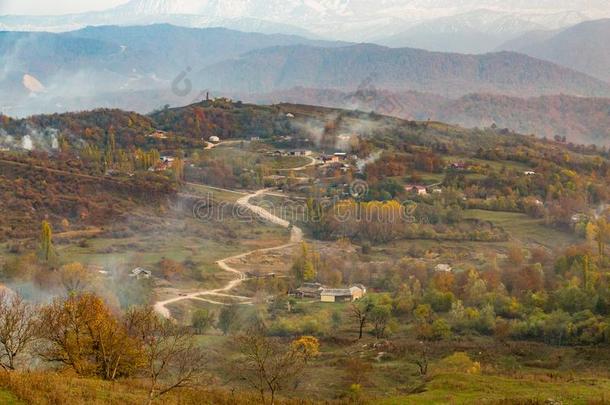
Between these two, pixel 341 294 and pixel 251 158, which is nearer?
pixel 341 294

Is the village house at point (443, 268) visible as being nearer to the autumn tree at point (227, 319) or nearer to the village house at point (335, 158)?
the autumn tree at point (227, 319)

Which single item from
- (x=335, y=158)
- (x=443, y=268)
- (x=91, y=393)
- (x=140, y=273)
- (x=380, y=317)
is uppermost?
(x=91, y=393)

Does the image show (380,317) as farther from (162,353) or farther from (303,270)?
(162,353)

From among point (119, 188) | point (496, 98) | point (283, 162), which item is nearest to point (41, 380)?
point (119, 188)

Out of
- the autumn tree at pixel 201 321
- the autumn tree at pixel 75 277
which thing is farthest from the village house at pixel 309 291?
the autumn tree at pixel 75 277

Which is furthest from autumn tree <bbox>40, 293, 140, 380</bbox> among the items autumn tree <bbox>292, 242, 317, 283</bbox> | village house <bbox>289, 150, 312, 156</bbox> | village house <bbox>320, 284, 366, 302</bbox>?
village house <bbox>289, 150, 312, 156</bbox>

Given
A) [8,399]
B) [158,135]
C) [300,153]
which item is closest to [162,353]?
[8,399]

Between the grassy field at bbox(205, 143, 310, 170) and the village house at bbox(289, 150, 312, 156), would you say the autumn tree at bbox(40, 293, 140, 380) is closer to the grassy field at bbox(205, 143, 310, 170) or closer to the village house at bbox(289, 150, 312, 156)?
the grassy field at bbox(205, 143, 310, 170)

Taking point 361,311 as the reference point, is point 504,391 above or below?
above
